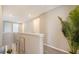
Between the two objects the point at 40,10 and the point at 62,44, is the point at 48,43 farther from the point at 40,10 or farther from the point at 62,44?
the point at 40,10

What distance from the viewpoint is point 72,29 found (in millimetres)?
2176

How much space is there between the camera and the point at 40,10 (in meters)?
2.22

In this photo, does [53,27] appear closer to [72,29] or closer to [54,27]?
[54,27]

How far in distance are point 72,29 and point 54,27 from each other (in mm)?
266

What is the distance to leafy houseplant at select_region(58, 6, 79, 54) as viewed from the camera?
216 cm

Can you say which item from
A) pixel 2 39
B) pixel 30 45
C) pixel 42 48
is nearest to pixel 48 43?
pixel 42 48

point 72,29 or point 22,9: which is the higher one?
point 22,9

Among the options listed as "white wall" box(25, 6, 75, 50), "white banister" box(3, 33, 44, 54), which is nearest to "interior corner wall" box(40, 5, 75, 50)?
"white wall" box(25, 6, 75, 50)

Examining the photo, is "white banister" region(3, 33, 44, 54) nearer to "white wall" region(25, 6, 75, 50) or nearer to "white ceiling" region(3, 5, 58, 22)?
"white wall" region(25, 6, 75, 50)

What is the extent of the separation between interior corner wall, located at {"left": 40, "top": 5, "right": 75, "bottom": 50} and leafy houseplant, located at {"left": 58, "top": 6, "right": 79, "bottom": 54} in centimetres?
6

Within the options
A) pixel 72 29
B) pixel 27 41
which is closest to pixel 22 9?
pixel 27 41

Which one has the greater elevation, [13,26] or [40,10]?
[40,10]
